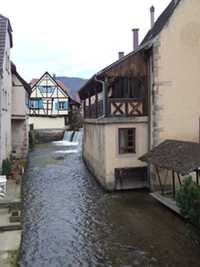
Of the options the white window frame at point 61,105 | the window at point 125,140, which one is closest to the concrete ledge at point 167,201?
the window at point 125,140

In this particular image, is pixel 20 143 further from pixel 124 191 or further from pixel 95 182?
pixel 124 191

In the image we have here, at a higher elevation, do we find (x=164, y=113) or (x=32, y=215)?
(x=164, y=113)

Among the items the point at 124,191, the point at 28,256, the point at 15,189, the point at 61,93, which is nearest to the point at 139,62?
the point at 124,191

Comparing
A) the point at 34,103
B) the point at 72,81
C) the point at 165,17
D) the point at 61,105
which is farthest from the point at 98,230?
the point at 72,81

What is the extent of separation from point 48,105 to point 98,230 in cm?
3322

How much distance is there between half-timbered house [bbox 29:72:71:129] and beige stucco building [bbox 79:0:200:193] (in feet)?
95.4

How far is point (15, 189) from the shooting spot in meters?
10.7

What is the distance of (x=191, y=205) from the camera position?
17.8ft

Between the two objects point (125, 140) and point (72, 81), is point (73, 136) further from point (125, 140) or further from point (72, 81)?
point (72, 81)

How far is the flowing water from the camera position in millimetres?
6139

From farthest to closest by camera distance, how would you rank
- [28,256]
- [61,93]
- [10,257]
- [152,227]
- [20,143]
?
1. [61,93]
2. [20,143]
3. [152,227]
4. [28,256]
5. [10,257]

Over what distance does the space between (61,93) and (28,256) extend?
3471 cm

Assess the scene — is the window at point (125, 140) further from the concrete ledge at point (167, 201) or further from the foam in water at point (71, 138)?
the foam in water at point (71, 138)

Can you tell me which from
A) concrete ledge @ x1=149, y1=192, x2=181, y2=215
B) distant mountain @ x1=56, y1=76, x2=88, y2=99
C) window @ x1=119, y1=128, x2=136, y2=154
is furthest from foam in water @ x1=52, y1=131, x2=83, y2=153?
distant mountain @ x1=56, y1=76, x2=88, y2=99
